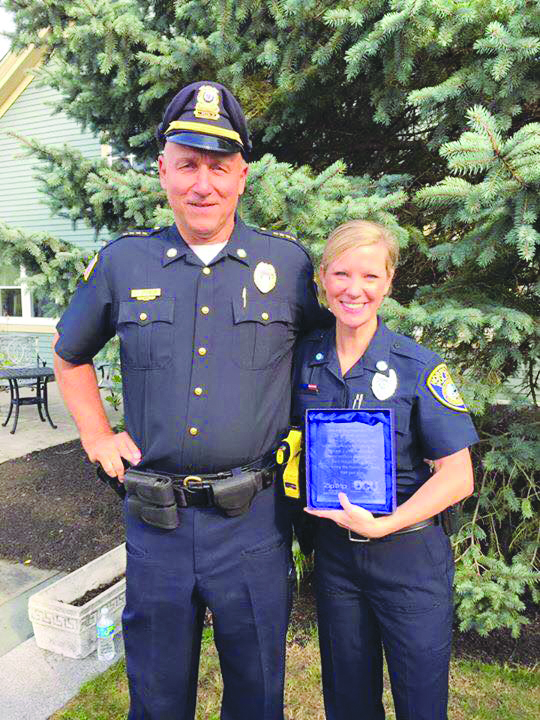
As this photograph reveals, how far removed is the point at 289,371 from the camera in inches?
74.2

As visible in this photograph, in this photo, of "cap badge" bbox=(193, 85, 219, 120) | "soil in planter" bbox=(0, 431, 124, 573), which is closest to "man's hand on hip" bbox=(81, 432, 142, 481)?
"cap badge" bbox=(193, 85, 219, 120)

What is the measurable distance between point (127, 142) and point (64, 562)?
3.06m

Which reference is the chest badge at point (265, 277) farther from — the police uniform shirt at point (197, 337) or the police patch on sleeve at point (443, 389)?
the police patch on sleeve at point (443, 389)

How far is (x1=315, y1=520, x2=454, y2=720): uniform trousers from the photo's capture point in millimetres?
1617

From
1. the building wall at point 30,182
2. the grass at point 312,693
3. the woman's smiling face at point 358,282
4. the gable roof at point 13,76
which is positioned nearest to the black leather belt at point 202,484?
the woman's smiling face at point 358,282

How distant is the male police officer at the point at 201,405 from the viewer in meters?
1.74

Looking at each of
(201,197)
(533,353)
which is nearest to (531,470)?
(533,353)

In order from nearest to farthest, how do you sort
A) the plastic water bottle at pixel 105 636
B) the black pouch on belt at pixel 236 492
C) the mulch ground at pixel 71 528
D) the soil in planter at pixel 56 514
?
the black pouch on belt at pixel 236 492
the plastic water bottle at pixel 105 636
the mulch ground at pixel 71 528
the soil in planter at pixel 56 514

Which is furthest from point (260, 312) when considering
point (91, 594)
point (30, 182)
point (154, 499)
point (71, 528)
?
point (30, 182)

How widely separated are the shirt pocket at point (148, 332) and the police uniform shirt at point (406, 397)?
1.63 ft

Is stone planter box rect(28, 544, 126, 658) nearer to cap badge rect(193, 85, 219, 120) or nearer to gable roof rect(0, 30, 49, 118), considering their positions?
cap badge rect(193, 85, 219, 120)

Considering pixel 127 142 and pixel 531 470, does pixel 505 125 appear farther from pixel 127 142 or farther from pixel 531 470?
pixel 127 142

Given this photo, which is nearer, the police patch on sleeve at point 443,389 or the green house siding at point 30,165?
the police patch on sleeve at point 443,389

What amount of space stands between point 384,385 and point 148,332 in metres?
0.77
